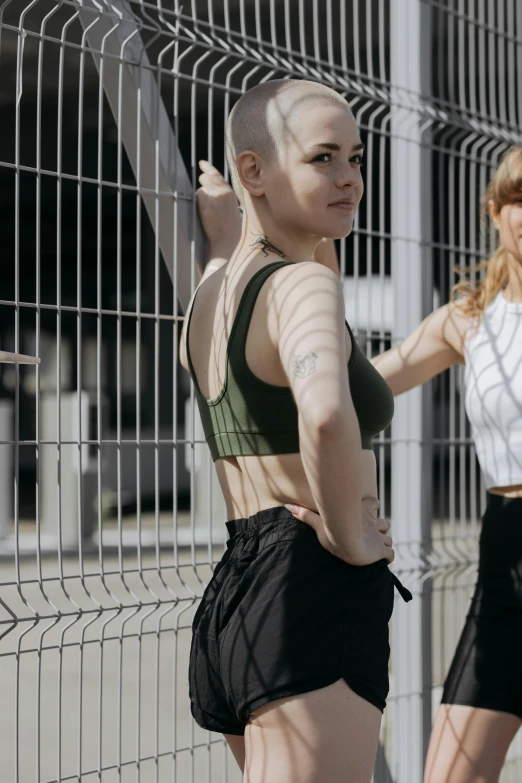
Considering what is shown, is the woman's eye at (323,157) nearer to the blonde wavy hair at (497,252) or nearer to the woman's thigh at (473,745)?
the blonde wavy hair at (497,252)

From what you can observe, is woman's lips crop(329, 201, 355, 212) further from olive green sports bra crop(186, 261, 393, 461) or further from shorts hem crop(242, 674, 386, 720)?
shorts hem crop(242, 674, 386, 720)

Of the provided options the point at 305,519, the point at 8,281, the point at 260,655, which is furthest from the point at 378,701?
the point at 8,281

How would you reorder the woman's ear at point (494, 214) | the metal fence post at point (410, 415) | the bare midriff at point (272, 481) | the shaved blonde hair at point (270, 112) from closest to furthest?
1. the bare midriff at point (272, 481)
2. the shaved blonde hair at point (270, 112)
3. the woman's ear at point (494, 214)
4. the metal fence post at point (410, 415)

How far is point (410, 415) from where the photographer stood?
3342 millimetres

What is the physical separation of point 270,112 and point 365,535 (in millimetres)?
819

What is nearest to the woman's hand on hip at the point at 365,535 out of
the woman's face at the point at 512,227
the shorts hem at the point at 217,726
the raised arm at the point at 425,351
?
the shorts hem at the point at 217,726

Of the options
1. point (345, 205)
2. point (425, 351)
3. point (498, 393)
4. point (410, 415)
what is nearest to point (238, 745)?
point (345, 205)

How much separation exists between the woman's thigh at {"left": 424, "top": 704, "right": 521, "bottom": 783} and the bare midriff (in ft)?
3.37

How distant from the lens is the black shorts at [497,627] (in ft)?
8.57

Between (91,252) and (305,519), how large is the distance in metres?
15.9

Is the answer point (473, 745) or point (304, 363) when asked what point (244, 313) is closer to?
point (304, 363)

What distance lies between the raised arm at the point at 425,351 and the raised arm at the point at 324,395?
42.8 inches

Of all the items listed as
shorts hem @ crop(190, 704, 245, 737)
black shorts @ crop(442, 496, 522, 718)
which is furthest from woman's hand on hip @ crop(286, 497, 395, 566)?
black shorts @ crop(442, 496, 522, 718)

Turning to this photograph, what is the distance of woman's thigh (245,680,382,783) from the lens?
1.71m
